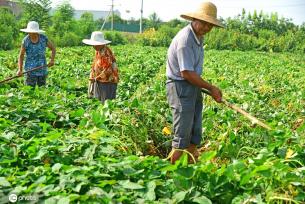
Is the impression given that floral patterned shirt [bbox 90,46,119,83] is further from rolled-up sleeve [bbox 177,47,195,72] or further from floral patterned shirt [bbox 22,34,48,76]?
rolled-up sleeve [bbox 177,47,195,72]

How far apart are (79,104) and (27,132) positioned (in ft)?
5.56

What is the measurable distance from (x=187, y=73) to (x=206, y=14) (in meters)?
0.58

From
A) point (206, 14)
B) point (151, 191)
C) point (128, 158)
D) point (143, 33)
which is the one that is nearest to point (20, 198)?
point (151, 191)

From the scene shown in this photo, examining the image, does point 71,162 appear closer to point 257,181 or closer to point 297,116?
point 257,181

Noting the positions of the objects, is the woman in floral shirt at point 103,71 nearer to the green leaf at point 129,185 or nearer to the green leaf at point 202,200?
the green leaf at point 129,185

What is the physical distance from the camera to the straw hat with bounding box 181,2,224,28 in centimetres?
418

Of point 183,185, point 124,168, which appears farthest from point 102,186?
point 183,185

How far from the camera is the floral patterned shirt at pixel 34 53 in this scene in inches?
278

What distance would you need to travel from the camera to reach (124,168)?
3174 mm

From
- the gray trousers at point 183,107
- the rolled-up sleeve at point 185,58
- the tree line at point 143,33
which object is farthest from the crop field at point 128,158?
the tree line at point 143,33

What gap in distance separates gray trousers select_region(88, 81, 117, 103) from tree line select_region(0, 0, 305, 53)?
52.2ft

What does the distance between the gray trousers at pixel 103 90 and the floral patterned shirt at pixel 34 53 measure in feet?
3.36

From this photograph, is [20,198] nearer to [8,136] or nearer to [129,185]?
[129,185]

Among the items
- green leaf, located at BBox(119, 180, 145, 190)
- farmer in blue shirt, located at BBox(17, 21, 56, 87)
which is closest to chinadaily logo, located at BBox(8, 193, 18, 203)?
green leaf, located at BBox(119, 180, 145, 190)
